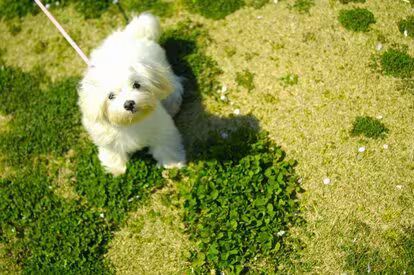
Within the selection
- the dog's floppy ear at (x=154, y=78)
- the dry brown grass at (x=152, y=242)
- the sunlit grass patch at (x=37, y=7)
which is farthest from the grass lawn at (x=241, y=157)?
the dog's floppy ear at (x=154, y=78)

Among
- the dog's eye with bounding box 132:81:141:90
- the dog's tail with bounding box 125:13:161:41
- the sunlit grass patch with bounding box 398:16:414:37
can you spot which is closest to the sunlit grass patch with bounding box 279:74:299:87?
the sunlit grass patch with bounding box 398:16:414:37

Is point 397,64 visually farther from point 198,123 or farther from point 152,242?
point 152,242

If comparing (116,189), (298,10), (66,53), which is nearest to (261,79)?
(298,10)

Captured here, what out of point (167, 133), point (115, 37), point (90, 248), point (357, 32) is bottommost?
point (90, 248)

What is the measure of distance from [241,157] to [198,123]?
731 mm

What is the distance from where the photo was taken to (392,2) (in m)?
5.70

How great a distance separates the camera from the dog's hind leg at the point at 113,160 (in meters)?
4.89

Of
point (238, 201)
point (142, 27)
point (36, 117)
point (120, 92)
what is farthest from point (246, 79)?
point (36, 117)

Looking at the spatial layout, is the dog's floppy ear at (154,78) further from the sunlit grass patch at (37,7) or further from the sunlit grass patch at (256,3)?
the sunlit grass patch at (37,7)

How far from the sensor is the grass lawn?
4.55 m

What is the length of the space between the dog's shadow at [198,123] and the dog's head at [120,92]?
1.22m

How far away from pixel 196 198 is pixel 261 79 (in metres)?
1.70

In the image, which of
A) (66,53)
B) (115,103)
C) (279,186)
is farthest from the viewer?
(66,53)

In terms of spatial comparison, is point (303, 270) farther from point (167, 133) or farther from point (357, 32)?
point (357, 32)
